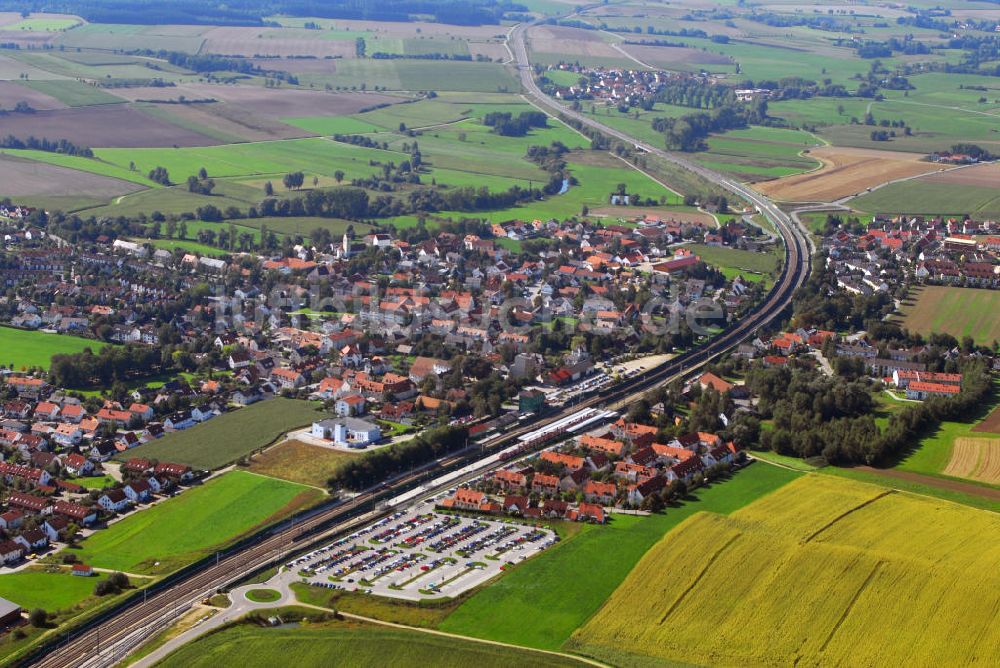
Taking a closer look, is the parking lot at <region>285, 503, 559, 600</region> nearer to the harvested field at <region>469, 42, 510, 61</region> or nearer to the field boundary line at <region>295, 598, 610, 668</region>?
the field boundary line at <region>295, 598, 610, 668</region>

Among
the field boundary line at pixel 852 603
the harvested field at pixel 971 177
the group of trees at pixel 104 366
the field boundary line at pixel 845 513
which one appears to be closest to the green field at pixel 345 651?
the field boundary line at pixel 852 603

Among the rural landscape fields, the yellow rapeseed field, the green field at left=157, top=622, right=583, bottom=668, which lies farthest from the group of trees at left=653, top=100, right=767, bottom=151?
the green field at left=157, top=622, right=583, bottom=668

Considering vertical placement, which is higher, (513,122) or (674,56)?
(674,56)

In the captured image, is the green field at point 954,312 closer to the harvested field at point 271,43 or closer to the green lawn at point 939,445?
the green lawn at point 939,445

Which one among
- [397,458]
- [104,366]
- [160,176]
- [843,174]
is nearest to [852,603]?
[397,458]

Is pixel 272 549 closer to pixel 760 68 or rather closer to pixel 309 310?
pixel 309 310

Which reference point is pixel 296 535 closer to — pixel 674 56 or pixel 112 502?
pixel 112 502
